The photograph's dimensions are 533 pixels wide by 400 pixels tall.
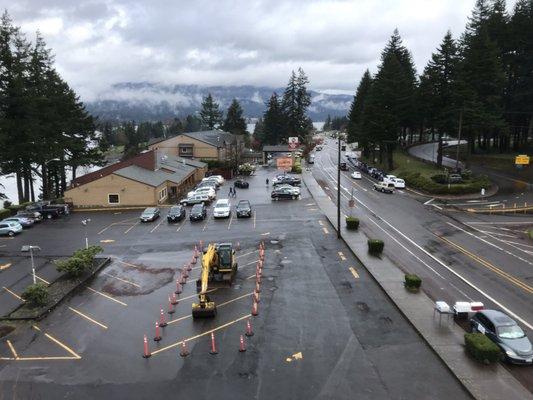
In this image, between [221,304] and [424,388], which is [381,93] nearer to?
[221,304]

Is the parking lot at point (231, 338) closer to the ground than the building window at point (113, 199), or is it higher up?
closer to the ground

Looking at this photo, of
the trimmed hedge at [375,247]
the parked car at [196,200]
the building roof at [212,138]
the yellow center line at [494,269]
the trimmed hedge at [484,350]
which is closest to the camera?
the trimmed hedge at [484,350]

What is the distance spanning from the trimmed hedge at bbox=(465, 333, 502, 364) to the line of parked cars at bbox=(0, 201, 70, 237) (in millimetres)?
39691

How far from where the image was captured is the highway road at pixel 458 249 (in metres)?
26.4

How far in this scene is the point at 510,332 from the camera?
64.8 feet

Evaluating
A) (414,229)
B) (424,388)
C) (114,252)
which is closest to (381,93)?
(414,229)

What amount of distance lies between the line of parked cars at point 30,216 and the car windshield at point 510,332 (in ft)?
133

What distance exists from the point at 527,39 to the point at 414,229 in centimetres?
Result: 4582

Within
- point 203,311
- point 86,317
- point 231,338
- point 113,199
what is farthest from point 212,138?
point 231,338

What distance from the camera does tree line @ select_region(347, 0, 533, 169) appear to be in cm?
6550

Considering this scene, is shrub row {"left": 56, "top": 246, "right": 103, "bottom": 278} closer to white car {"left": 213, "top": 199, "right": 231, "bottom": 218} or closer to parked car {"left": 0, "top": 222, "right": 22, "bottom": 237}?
parked car {"left": 0, "top": 222, "right": 22, "bottom": 237}

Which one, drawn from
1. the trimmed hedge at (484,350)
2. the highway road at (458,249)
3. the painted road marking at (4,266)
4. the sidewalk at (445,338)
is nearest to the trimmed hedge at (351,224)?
the highway road at (458,249)

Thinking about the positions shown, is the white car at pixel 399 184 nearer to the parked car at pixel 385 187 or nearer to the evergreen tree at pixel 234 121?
the parked car at pixel 385 187

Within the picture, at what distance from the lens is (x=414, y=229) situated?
1660 inches
